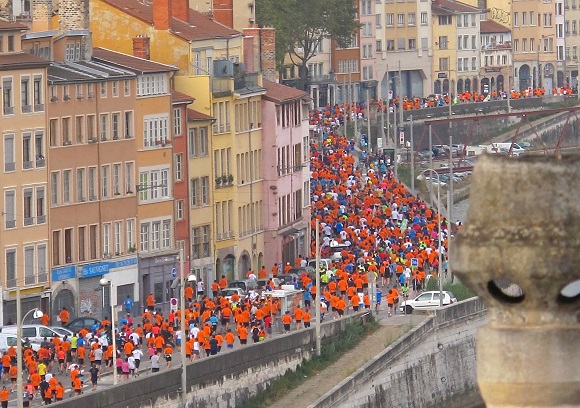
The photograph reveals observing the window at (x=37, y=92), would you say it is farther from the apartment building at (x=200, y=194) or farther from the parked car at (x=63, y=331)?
the parked car at (x=63, y=331)

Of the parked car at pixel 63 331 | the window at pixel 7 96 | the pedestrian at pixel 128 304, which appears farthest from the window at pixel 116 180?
the parked car at pixel 63 331

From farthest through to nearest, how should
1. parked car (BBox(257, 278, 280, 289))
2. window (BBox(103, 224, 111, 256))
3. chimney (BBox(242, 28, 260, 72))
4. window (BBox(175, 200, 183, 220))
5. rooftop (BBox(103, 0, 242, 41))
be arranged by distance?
chimney (BBox(242, 28, 260, 72))
rooftop (BBox(103, 0, 242, 41))
window (BBox(175, 200, 183, 220))
window (BBox(103, 224, 111, 256))
parked car (BBox(257, 278, 280, 289))

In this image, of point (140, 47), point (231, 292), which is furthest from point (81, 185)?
point (140, 47)

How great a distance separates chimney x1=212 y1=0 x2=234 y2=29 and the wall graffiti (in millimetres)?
33689

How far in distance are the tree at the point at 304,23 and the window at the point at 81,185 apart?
75698 mm

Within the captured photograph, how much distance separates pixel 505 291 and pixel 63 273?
70.0 meters

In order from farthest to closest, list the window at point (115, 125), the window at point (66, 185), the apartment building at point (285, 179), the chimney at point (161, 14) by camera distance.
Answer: the apartment building at point (285, 179) → the chimney at point (161, 14) → the window at point (115, 125) → the window at point (66, 185)

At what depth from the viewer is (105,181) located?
273 feet

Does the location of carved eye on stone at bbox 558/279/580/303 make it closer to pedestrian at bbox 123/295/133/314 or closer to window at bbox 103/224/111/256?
Answer: pedestrian at bbox 123/295/133/314

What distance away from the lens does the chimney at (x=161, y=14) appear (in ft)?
313

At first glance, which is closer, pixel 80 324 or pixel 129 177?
pixel 80 324

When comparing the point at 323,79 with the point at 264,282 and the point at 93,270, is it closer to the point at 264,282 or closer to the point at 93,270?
the point at 264,282

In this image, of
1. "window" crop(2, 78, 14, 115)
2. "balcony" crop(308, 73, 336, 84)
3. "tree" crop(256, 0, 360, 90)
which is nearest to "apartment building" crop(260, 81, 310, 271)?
"window" crop(2, 78, 14, 115)

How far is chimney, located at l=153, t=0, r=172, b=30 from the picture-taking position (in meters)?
95.2
